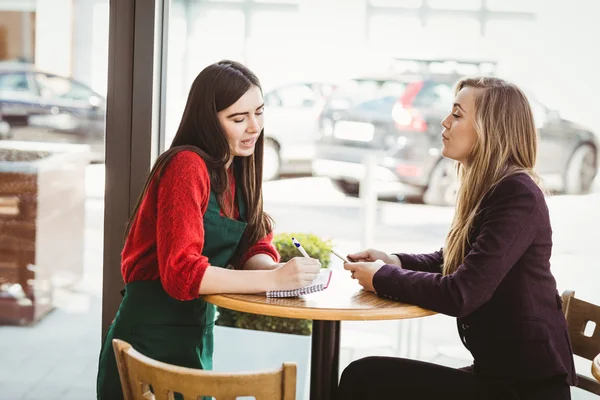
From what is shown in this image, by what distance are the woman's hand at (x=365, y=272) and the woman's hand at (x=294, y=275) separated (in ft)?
0.68

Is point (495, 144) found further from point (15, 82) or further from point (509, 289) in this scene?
point (15, 82)

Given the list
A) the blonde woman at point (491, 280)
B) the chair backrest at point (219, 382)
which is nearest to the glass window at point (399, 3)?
the blonde woman at point (491, 280)

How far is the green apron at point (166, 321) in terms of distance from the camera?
225cm

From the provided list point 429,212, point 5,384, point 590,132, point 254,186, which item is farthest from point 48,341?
point 590,132

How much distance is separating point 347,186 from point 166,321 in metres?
1.40

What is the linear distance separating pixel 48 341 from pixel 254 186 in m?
1.49

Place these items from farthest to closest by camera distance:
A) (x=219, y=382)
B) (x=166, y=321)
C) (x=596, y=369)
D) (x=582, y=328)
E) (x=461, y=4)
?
(x=461, y=4), (x=582, y=328), (x=166, y=321), (x=596, y=369), (x=219, y=382)

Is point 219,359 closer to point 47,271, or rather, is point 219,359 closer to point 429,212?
point 47,271

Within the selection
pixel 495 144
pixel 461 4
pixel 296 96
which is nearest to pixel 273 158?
pixel 296 96

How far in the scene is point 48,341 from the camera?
342cm

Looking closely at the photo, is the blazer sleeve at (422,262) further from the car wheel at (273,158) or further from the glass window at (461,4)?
the glass window at (461,4)

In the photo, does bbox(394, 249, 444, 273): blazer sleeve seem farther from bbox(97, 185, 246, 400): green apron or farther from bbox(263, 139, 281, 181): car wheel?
bbox(263, 139, 281, 181): car wheel

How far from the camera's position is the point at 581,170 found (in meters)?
3.28

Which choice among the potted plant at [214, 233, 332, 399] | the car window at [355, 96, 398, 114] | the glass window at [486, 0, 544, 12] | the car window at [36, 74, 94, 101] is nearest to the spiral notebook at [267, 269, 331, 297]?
the potted plant at [214, 233, 332, 399]
